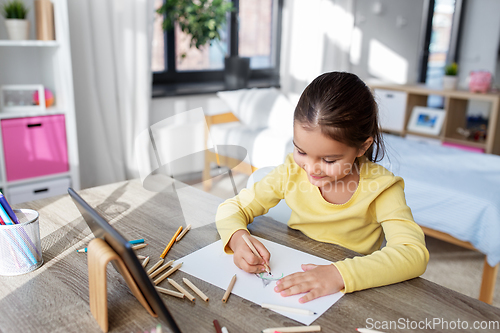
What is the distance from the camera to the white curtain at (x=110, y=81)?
252 centimetres

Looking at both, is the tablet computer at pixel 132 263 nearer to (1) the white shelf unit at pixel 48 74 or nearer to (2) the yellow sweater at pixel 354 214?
(2) the yellow sweater at pixel 354 214

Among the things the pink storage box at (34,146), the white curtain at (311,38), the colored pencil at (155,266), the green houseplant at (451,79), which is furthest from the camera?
the white curtain at (311,38)

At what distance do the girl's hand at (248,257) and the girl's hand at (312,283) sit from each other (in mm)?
62

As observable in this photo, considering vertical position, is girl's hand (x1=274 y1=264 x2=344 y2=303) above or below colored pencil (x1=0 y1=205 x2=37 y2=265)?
below

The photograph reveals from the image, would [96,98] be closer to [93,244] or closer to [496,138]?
[93,244]

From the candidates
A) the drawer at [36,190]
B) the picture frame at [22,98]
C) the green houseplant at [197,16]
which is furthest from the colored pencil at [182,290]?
the green houseplant at [197,16]

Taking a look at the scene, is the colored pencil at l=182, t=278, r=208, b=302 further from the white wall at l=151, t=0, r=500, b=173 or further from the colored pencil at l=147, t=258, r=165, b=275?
the white wall at l=151, t=0, r=500, b=173

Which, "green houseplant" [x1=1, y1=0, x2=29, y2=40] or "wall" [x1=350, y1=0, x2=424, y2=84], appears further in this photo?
"wall" [x1=350, y1=0, x2=424, y2=84]

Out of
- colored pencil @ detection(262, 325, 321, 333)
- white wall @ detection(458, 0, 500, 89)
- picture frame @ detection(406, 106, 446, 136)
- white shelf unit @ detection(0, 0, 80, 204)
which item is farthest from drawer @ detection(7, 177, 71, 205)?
white wall @ detection(458, 0, 500, 89)

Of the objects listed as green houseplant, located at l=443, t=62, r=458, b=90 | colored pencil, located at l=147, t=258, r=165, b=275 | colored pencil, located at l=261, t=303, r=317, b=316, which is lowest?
colored pencil, located at l=261, t=303, r=317, b=316

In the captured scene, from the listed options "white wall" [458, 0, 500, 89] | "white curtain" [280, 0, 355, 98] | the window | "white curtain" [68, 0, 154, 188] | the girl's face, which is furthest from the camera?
"white wall" [458, 0, 500, 89]

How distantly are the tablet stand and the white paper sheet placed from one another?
6.0 inches

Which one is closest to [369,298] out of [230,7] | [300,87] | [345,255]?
[345,255]

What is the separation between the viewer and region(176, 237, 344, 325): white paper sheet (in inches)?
26.9
